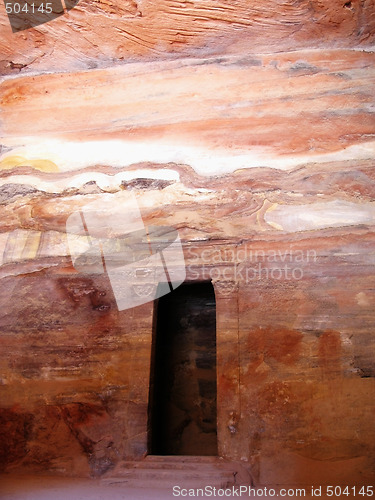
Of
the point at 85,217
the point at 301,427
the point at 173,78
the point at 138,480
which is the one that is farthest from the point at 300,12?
the point at 138,480

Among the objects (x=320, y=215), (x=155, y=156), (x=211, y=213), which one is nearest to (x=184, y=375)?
(x=211, y=213)

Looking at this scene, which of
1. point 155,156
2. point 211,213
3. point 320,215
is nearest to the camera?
point 320,215

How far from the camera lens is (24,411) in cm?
331

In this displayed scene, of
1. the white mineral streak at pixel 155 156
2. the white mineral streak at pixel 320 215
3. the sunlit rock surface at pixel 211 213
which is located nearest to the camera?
the sunlit rock surface at pixel 211 213

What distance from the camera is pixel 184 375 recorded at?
368cm

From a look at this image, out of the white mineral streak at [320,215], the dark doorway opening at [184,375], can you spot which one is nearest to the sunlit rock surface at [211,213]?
the white mineral streak at [320,215]

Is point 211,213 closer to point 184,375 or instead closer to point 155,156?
point 155,156

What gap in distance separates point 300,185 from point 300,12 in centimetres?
138

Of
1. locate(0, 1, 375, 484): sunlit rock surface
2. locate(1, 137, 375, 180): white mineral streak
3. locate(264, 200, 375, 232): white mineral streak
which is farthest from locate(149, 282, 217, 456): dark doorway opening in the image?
locate(1, 137, 375, 180): white mineral streak

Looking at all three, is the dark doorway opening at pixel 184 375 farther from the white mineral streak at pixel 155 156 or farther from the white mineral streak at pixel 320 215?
the white mineral streak at pixel 155 156

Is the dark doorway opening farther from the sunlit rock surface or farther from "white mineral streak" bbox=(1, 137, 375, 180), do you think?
"white mineral streak" bbox=(1, 137, 375, 180)

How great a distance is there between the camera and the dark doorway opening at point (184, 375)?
346cm

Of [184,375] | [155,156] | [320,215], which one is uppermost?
[155,156]

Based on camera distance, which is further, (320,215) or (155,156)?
(155,156)
